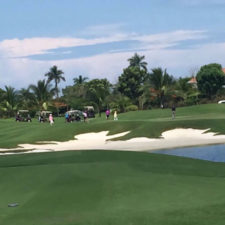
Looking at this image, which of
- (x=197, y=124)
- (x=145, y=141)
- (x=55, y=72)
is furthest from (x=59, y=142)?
(x=55, y=72)

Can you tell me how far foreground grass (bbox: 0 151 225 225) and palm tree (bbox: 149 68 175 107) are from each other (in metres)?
65.7

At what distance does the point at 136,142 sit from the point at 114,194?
28.6m

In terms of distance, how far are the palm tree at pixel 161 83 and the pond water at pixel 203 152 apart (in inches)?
1965

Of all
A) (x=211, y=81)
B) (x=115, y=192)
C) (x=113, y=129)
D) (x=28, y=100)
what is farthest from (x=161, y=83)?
(x=115, y=192)

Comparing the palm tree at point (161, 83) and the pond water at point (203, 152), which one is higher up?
the palm tree at point (161, 83)

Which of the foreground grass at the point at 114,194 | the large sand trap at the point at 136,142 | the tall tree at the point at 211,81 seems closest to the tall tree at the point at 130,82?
the tall tree at the point at 211,81

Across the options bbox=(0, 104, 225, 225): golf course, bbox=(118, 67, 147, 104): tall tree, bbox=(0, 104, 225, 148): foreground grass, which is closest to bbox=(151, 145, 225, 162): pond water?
bbox=(0, 104, 225, 225): golf course

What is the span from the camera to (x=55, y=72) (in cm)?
15312

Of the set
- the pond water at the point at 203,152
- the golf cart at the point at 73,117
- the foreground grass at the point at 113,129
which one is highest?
the golf cart at the point at 73,117

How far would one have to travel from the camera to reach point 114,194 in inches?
530

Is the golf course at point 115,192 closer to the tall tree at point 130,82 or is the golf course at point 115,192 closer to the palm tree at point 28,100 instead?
the palm tree at point 28,100

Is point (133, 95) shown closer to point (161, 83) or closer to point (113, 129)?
point (161, 83)

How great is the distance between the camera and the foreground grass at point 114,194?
11.2 meters

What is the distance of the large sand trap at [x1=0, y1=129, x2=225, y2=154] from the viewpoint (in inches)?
1522
